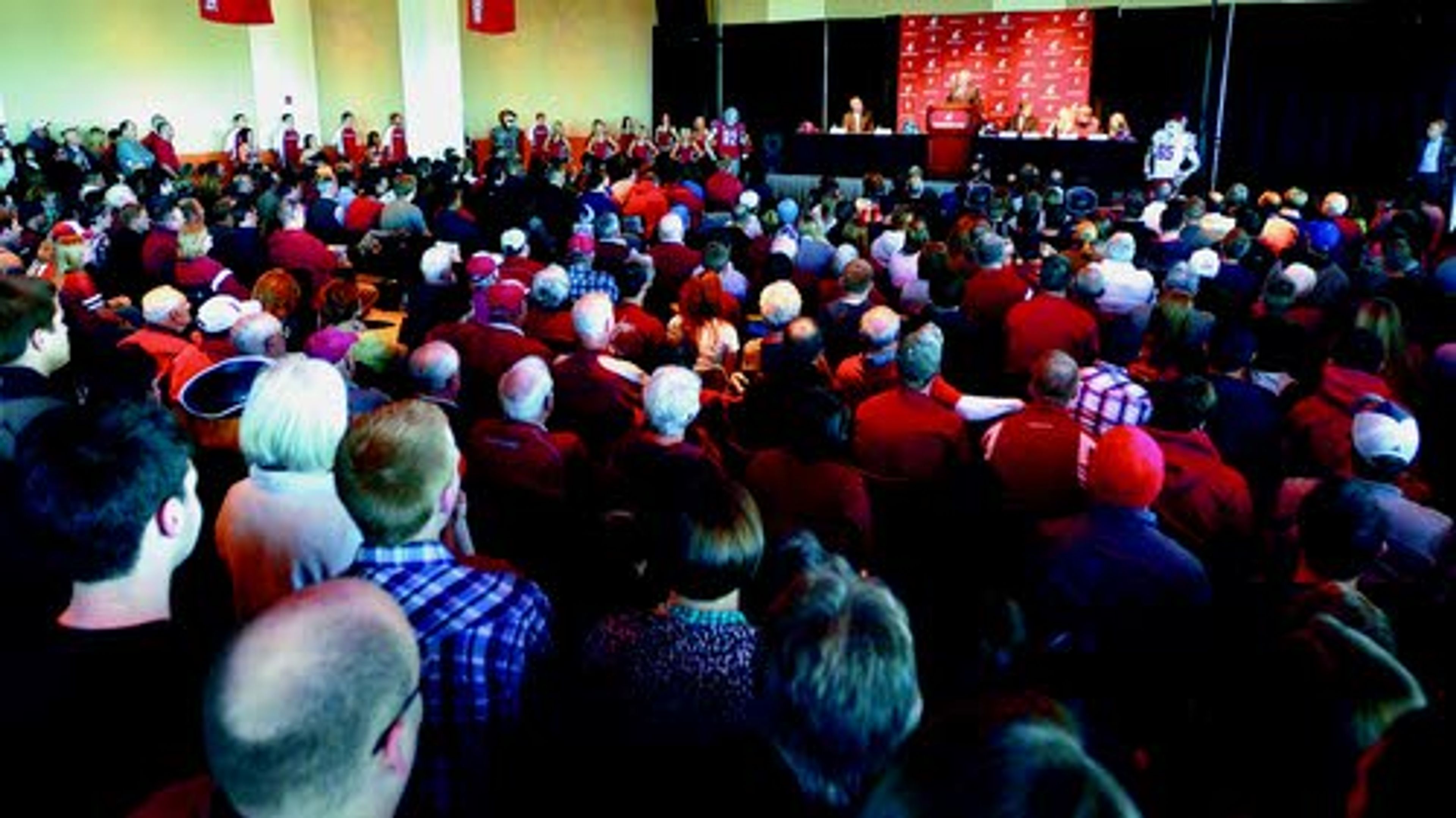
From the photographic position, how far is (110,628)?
66.1 inches

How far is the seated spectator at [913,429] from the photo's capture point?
366 centimetres

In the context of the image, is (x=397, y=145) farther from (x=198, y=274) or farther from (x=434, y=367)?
(x=434, y=367)

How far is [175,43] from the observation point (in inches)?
606

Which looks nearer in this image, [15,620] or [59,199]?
[15,620]

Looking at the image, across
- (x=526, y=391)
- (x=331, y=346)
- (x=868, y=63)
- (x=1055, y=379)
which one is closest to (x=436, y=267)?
(x=331, y=346)

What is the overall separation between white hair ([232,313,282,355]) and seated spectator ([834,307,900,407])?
2.14 m

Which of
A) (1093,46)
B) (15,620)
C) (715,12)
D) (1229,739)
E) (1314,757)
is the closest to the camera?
(1314,757)

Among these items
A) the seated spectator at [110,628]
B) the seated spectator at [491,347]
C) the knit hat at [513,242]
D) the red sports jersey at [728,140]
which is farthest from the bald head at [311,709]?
the red sports jersey at [728,140]

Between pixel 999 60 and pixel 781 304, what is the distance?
1429cm

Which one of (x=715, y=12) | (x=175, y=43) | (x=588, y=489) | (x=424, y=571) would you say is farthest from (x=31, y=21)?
(x=424, y=571)

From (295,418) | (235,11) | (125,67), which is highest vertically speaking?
(235,11)

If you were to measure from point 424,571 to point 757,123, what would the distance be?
63.5 ft

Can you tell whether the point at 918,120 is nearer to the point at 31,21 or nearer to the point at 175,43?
the point at 175,43

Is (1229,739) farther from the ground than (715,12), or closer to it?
closer to it
